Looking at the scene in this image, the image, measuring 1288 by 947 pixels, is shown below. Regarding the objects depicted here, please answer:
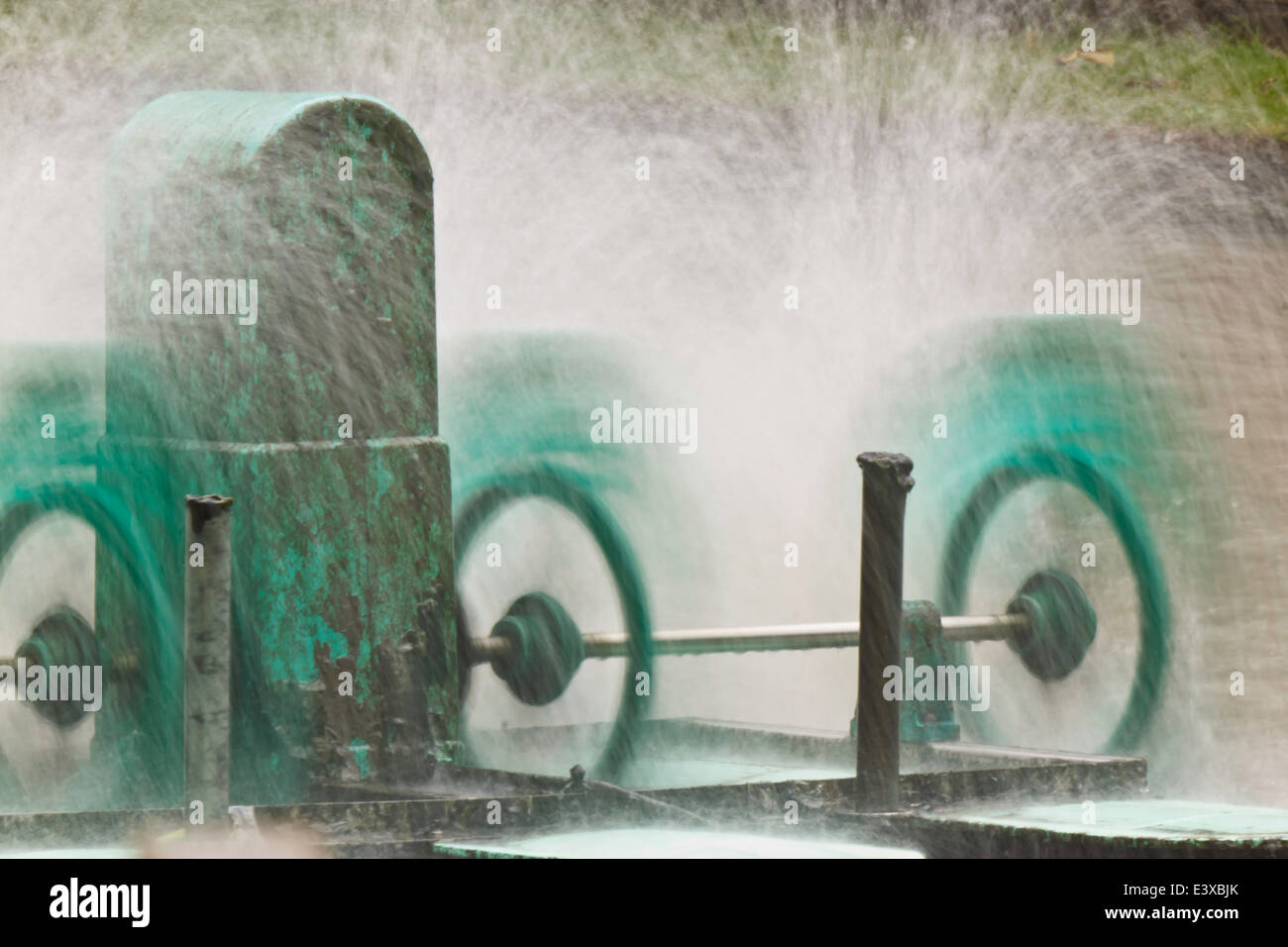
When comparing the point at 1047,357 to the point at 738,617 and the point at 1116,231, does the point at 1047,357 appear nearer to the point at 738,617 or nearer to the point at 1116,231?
the point at 738,617

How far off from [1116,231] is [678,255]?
6.02 meters

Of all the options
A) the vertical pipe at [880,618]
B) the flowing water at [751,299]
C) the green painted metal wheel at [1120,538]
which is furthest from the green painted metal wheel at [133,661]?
the green painted metal wheel at [1120,538]

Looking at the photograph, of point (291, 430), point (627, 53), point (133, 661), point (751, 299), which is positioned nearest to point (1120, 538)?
point (291, 430)

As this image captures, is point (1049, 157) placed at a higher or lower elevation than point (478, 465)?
higher

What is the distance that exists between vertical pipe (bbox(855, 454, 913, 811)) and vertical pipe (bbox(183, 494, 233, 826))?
1215 mm

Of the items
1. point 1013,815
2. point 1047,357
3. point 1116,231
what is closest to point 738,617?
point 1047,357

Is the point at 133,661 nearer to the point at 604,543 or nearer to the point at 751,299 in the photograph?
the point at 604,543

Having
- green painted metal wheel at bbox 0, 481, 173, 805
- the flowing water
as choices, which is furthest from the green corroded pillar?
the flowing water

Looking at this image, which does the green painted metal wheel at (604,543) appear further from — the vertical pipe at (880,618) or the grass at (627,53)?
the grass at (627,53)

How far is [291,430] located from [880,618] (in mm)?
1167

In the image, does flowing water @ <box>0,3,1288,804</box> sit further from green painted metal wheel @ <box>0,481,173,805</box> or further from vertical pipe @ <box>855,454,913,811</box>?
vertical pipe @ <box>855,454,913,811</box>

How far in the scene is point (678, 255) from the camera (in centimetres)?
903

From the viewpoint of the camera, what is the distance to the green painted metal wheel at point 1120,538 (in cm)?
557

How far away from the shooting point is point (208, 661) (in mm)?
3693
